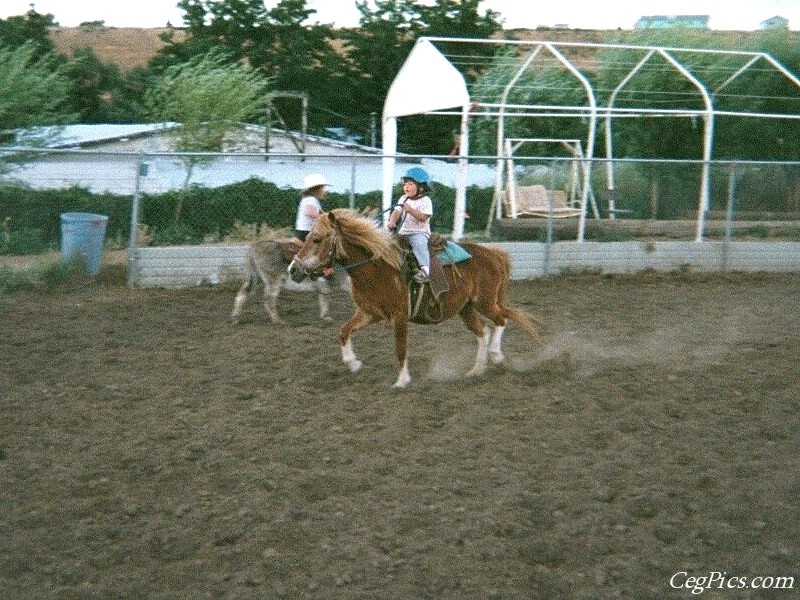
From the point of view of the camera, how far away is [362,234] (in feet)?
31.5

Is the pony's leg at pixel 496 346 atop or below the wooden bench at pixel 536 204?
below

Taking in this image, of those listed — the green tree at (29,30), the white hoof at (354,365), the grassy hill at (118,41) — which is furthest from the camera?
the grassy hill at (118,41)

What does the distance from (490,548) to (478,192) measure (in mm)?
13778

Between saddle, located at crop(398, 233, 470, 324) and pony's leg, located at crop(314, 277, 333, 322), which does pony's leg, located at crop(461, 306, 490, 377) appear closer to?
saddle, located at crop(398, 233, 470, 324)

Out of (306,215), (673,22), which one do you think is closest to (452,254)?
(306,215)

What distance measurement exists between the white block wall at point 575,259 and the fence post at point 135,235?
0.02m

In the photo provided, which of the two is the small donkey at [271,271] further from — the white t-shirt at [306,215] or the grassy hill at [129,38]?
the grassy hill at [129,38]

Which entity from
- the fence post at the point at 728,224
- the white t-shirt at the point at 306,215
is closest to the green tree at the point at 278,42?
the fence post at the point at 728,224

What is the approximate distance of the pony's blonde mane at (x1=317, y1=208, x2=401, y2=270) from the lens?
9570mm

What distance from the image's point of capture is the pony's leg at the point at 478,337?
33.8ft

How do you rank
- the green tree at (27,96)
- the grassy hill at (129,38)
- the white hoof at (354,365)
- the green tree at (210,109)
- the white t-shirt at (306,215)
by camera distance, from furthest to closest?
the grassy hill at (129,38) < the green tree at (210,109) < the green tree at (27,96) < the white t-shirt at (306,215) < the white hoof at (354,365)

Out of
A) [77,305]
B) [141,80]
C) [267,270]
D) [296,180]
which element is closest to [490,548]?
[267,270]

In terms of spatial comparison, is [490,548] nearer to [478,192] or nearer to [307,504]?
[307,504]

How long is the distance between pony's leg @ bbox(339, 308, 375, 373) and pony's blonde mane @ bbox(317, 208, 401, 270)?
0.54m
